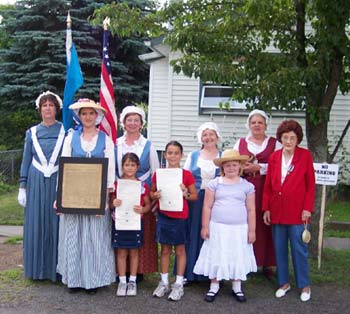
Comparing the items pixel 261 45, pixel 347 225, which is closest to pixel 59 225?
pixel 261 45

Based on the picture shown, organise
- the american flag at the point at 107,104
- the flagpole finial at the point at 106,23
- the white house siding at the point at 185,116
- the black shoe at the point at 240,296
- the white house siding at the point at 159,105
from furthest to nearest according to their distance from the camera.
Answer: the white house siding at the point at 159,105 → the white house siding at the point at 185,116 → the flagpole finial at the point at 106,23 → the american flag at the point at 107,104 → the black shoe at the point at 240,296

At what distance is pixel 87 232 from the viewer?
5.14 m

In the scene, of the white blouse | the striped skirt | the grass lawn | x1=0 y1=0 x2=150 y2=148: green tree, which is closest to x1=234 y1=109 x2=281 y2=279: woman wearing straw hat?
the white blouse

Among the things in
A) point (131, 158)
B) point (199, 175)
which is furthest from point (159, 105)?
point (131, 158)

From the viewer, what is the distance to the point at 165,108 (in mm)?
12992

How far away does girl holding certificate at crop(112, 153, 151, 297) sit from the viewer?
508cm

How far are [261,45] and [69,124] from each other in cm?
261

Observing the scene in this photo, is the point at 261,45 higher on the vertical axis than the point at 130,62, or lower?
lower

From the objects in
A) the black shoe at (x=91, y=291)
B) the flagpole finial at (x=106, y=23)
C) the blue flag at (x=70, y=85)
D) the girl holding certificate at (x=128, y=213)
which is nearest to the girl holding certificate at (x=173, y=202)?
the girl holding certificate at (x=128, y=213)

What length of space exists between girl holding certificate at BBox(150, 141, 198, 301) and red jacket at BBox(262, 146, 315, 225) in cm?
82

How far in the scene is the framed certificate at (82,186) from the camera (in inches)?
199

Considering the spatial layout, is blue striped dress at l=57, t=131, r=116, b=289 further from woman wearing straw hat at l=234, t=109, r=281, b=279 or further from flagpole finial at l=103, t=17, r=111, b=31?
flagpole finial at l=103, t=17, r=111, b=31

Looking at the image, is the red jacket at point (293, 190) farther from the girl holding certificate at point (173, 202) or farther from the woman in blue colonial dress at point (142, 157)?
the woman in blue colonial dress at point (142, 157)

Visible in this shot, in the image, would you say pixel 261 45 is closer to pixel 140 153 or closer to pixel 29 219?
pixel 140 153
